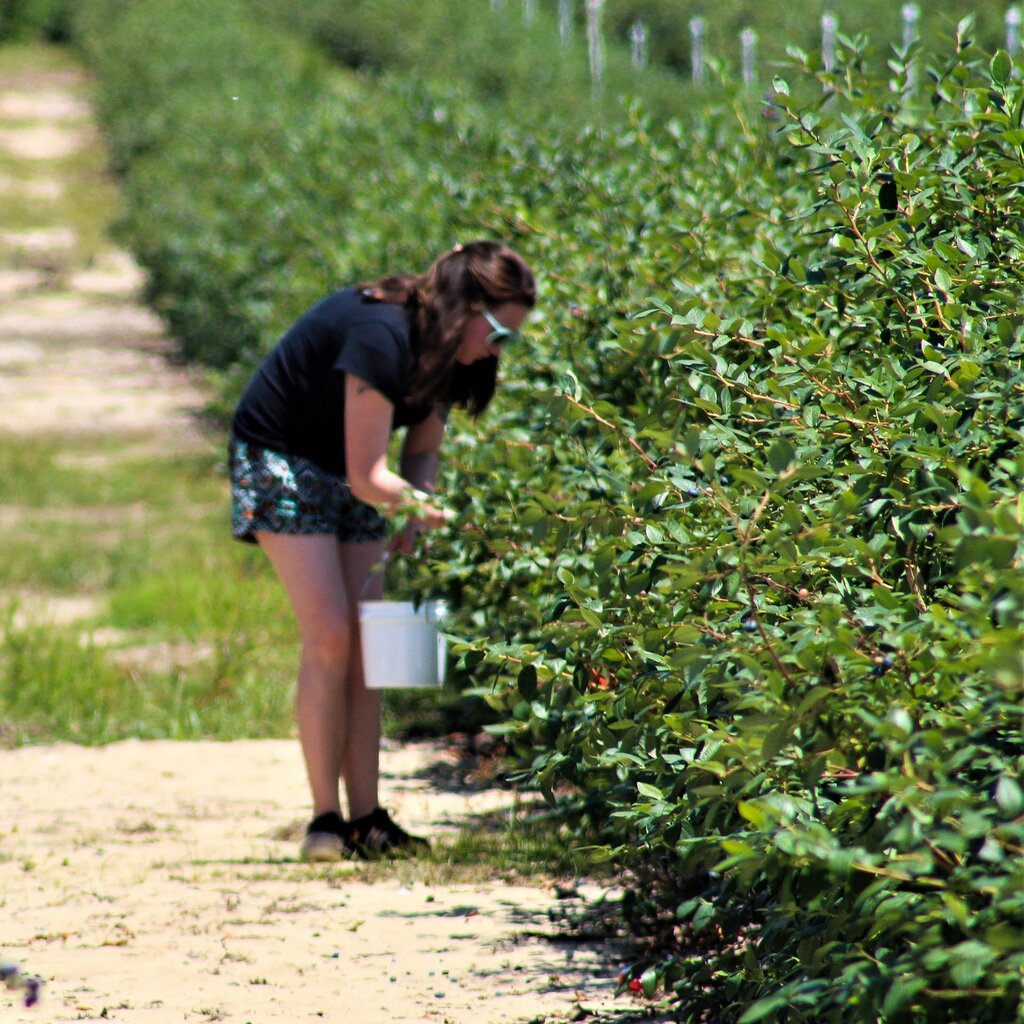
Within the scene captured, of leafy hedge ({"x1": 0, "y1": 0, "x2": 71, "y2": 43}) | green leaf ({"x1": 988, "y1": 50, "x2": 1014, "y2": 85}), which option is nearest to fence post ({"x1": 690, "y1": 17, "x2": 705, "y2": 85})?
green leaf ({"x1": 988, "y1": 50, "x2": 1014, "y2": 85})

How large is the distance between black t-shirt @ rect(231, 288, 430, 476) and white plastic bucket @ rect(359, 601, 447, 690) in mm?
409

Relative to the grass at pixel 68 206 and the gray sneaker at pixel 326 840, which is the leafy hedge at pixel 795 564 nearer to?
the gray sneaker at pixel 326 840

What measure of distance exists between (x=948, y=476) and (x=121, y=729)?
151 inches

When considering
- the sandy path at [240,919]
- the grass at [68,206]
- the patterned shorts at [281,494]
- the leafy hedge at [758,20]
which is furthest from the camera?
the leafy hedge at [758,20]

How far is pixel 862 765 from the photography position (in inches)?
80.8

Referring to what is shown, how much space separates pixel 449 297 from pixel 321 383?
0.39m

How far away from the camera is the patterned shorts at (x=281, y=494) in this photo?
3.94 meters

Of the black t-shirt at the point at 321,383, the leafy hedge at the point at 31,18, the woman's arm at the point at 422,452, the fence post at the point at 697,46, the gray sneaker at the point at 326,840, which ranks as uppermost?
the leafy hedge at the point at 31,18

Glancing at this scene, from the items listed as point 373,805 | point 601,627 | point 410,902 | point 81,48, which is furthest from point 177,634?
point 81,48

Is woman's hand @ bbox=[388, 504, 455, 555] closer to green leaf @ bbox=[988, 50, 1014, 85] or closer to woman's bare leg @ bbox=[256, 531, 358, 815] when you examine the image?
woman's bare leg @ bbox=[256, 531, 358, 815]

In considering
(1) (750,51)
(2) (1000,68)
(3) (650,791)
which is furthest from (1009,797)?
(1) (750,51)

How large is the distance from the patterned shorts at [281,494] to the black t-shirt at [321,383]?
3 centimetres

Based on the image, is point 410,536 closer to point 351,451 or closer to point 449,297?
point 351,451

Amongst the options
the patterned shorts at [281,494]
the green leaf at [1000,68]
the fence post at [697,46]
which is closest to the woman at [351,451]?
the patterned shorts at [281,494]
